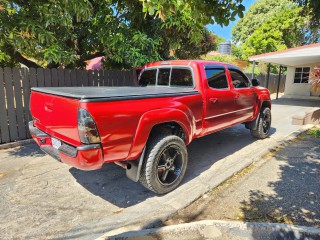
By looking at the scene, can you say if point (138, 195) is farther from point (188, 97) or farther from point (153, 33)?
point (153, 33)

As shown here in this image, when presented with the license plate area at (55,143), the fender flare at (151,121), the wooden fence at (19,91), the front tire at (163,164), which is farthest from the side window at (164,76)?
the license plate area at (55,143)

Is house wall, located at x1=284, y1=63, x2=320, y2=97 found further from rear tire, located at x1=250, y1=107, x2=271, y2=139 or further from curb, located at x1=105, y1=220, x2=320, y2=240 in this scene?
curb, located at x1=105, y1=220, x2=320, y2=240

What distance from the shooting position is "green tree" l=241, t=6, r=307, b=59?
23.8m

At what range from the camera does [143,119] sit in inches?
125

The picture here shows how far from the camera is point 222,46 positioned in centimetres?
3769

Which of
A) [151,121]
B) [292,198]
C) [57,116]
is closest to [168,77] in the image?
[151,121]

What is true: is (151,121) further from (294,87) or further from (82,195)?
(294,87)

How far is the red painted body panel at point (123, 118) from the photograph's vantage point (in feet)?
9.21

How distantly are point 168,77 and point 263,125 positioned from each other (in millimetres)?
3163

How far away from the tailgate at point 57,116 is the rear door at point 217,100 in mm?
2404

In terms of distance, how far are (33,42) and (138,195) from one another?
12.9 ft

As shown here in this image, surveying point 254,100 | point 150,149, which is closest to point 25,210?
point 150,149

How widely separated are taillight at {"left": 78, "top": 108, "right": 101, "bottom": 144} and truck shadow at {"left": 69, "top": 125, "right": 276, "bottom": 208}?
1214 mm

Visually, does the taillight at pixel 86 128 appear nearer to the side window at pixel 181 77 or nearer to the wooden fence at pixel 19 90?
the side window at pixel 181 77
